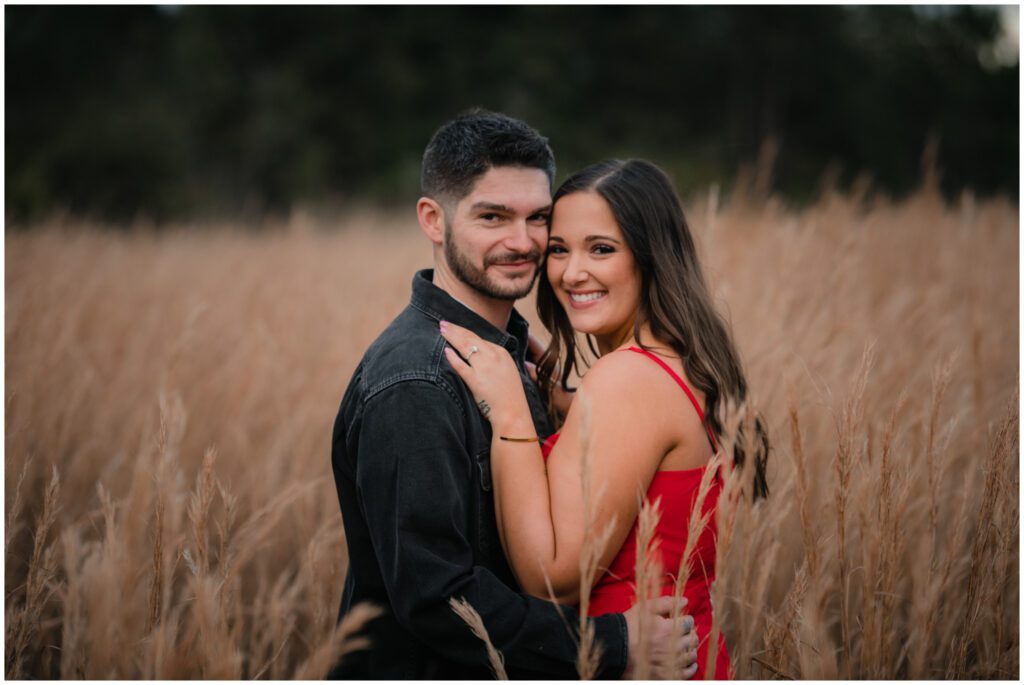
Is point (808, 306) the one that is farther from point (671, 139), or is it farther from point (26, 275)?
point (671, 139)

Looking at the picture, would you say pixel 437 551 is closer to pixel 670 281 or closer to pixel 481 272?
pixel 481 272

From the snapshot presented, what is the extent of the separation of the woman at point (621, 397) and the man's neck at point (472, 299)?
165 millimetres

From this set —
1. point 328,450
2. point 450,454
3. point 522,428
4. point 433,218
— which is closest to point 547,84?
point 328,450

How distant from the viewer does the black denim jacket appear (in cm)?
152

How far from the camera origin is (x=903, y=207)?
18.9 ft

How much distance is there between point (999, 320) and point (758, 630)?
99.8 inches

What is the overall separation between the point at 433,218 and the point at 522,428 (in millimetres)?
699

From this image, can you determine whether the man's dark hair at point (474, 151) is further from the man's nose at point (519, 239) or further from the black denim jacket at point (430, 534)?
the black denim jacket at point (430, 534)

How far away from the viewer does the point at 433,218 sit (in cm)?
200

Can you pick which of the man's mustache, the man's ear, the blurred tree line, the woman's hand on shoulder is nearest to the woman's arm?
the woman's hand on shoulder

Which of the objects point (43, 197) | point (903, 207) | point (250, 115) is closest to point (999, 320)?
point (903, 207)

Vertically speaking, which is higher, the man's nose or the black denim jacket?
the man's nose

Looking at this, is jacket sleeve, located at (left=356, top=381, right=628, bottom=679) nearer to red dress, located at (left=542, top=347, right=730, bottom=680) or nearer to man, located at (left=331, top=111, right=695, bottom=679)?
man, located at (left=331, top=111, right=695, bottom=679)

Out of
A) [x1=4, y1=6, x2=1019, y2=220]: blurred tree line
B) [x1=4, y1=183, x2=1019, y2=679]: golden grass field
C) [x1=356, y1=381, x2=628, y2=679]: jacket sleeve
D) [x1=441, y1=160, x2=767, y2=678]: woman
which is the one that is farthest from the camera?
[x1=4, y1=6, x2=1019, y2=220]: blurred tree line
